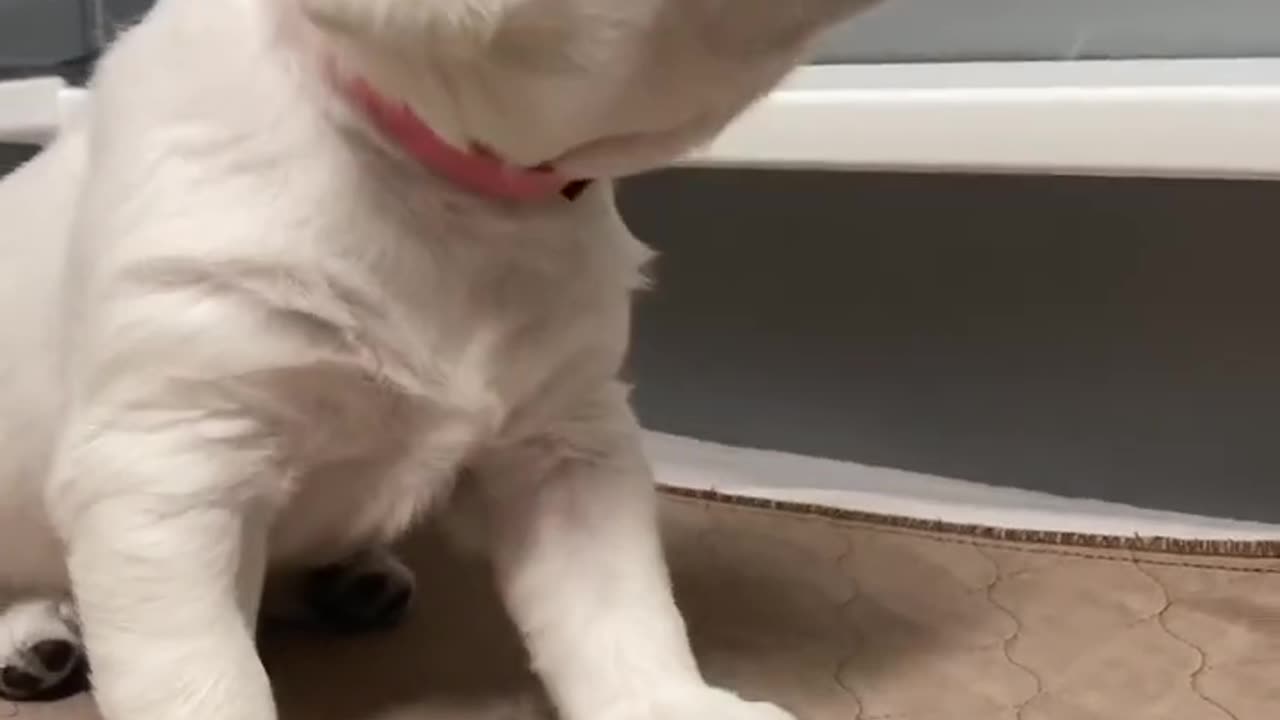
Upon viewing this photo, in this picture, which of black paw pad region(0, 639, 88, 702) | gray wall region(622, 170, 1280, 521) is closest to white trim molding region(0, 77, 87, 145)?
gray wall region(622, 170, 1280, 521)

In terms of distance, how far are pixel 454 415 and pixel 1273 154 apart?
19.4 inches

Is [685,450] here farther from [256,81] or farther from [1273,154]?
[256,81]

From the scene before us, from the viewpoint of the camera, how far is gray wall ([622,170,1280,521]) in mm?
1143

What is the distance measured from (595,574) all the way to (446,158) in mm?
213

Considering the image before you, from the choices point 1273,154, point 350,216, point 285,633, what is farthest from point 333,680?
point 1273,154

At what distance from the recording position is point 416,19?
0.54 meters

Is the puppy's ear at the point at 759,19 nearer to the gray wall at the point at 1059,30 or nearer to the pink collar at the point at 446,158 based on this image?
the pink collar at the point at 446,158

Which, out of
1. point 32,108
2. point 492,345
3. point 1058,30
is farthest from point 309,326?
point 32,108

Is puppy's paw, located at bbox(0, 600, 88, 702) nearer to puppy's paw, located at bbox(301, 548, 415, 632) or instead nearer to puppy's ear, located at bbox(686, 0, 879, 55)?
puppy's paw, located at bbox(301, 548, 415, 632)

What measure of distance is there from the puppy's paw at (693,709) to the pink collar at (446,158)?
23 centimetres

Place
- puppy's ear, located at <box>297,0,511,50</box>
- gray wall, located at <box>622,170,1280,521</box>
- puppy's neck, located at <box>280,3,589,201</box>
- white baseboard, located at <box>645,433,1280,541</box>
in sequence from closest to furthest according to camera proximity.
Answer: puppy's ear, located at <box>297,0,511,50</box>
puppy's neck, located at <box>280,3,589,201</box>
white baseboard, located at <box>645,433,1280,541</box>
gray wall, located at <box>622,170,1280,521</box>

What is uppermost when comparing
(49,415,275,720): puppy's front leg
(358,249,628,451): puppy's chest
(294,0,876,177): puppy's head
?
(294,0,876,177): puppy's head

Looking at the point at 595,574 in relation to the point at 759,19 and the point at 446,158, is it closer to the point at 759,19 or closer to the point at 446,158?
the point at 446,158

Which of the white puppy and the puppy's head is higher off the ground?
the puppy's head
